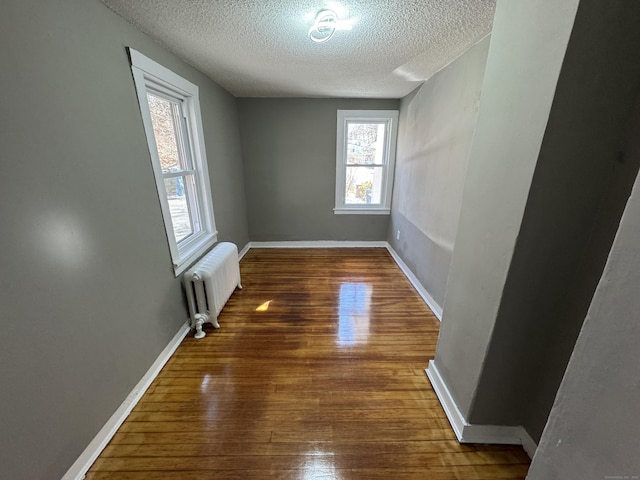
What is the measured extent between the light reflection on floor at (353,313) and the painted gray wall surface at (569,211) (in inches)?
41.0

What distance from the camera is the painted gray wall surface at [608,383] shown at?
433 millimetres

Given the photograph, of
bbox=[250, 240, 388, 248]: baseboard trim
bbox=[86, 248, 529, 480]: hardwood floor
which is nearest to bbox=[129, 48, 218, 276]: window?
bbox=[86, 248, 529, 480]: hardwood floor

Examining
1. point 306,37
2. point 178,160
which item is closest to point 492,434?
point 306,37

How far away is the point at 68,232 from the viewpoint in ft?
3.79

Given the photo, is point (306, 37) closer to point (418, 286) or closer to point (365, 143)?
point (365, 143)

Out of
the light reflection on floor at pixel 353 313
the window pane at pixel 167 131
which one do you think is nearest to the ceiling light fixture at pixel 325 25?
the window pane at pixel 167 131

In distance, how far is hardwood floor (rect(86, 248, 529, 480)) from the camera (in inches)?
49.9

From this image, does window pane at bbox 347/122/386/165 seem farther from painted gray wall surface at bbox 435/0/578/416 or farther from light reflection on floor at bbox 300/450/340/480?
light reflection on floor at bbox 300/450/340/480

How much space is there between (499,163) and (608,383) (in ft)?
2.86

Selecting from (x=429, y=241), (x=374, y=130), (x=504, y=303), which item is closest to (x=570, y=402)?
(x=504, y=303)

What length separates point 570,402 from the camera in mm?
527

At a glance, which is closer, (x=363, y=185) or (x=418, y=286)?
(x=418, y=286)

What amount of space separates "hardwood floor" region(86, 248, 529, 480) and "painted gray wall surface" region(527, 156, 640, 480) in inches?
39.9

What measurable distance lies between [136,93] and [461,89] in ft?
7.67
